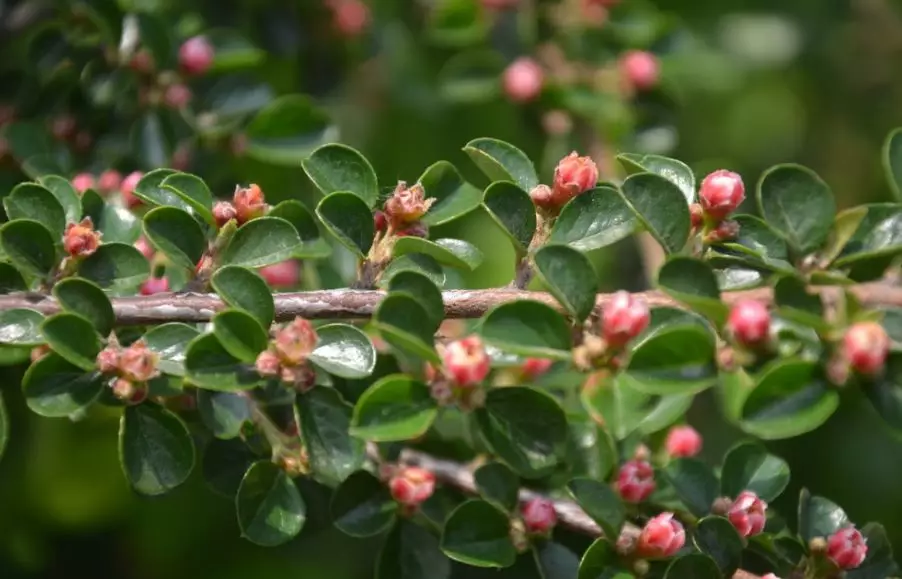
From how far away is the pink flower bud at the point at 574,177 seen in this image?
85 centimetres

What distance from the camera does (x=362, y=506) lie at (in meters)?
0.91

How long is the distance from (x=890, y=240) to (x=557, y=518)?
1.21 feet

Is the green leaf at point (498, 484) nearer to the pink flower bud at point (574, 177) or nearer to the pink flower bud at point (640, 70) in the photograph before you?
the pink flower bud at point (574, 177)

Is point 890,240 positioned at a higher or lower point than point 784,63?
higher

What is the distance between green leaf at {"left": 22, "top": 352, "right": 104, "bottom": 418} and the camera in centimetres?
79

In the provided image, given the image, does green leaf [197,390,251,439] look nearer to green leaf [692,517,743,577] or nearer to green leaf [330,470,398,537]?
green leaf [330,470,398,537]

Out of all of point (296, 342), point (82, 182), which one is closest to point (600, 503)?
point (296, 342)

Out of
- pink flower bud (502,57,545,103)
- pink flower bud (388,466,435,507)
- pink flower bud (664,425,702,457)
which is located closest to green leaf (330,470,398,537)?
pink flower bud (388,466,435,507)

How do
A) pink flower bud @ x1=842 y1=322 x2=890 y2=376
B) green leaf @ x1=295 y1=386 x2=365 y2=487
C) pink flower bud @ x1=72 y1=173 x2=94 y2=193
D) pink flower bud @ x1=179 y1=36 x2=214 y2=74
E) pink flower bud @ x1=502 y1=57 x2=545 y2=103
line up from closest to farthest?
1. pink flower bud @ x1=842 y1=322 x2=890 y2=376
2. green leaf @ x1=295 y1=386 x2=365 y2=487
3. pink flower bud @ x1=72 y1=173 x2=94 y2=193
4. pink flower bud @ x1=179 y1=36 x2=214 y2=74
5. pink flower bud @ x1=502 y1=57 x2=545 y2=103

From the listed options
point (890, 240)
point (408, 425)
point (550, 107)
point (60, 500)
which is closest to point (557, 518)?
point (408, 425)

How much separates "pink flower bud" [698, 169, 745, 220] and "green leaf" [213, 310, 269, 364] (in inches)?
14.2

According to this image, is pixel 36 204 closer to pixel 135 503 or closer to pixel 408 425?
pixel 408 425

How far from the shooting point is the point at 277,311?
832mm

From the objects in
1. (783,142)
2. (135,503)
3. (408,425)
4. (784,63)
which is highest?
(408,425)
